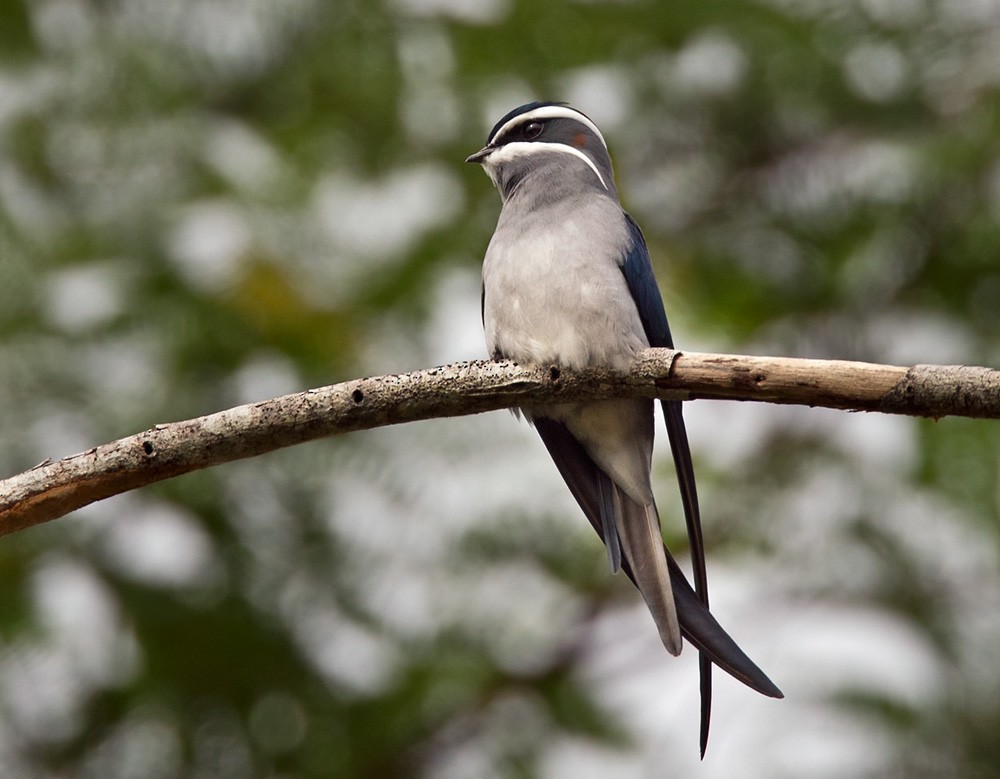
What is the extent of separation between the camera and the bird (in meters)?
3.40

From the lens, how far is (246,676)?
5.82 m

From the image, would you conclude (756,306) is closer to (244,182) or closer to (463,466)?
(463,466)

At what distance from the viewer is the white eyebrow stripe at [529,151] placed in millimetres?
4293

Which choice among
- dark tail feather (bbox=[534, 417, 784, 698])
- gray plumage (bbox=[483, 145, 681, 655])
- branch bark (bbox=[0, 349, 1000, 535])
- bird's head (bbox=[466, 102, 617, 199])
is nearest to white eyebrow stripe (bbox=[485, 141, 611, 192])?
bird's head (bbox=[466, 102, 617, 199])

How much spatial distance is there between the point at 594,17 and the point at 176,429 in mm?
4834

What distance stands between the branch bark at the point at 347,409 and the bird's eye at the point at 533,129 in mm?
1643

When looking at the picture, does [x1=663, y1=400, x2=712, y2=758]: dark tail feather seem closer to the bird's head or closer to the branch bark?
the branch bark

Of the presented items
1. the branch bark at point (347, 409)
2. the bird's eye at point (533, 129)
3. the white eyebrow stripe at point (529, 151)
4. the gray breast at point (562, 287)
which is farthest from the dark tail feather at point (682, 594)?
the bird's eye at point (533, 129)

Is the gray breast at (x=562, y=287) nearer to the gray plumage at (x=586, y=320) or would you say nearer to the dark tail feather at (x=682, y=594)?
the gray plumage at (x=586, y=320)

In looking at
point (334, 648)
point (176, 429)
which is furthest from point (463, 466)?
point (176, 429)

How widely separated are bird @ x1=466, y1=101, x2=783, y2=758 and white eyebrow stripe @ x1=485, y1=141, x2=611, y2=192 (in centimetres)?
1

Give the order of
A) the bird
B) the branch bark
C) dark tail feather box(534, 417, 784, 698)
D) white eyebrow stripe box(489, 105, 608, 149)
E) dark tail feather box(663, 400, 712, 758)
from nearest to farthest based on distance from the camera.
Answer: the branch bark → dark tail feather box(534, 417, 784, 698) → dark tail feather box(663, 400, 712, 758) → the bird → white eyebrow stripe box(489, 105, 608, 149)

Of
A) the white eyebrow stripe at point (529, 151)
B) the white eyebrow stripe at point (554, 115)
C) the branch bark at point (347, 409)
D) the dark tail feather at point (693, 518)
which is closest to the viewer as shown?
the branch bark at point (347, 409)

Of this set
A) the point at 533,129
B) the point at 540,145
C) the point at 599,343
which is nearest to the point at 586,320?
the point at 599,343
